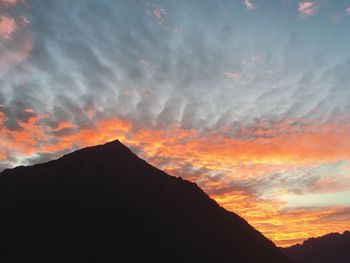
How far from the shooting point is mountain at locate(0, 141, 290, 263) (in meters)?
38.5

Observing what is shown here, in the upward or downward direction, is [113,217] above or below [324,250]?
below

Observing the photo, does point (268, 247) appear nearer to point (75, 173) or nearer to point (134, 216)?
point (134, 216)

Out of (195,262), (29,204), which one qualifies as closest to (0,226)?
(29,204)

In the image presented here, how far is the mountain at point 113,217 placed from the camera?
3850cm

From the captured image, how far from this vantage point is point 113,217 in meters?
44.2

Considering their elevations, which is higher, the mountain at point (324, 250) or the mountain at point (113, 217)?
the mountain at point (324, 250)

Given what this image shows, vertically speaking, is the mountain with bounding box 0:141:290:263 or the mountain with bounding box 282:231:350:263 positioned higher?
the mountain with bounding box 282:231:350:263

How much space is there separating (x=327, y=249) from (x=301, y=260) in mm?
10090

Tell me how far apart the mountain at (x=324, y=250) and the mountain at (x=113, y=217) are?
6205 centimetres

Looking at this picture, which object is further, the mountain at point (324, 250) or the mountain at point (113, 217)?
the mountain at point (324, 250)

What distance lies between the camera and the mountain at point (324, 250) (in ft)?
357

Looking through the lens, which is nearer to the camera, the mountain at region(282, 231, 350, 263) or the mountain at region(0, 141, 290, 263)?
the mountain at region(0, 141, 290, 263)

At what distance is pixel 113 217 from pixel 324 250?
95.5m

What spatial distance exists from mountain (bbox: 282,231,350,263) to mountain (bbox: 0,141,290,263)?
62.0 metres
